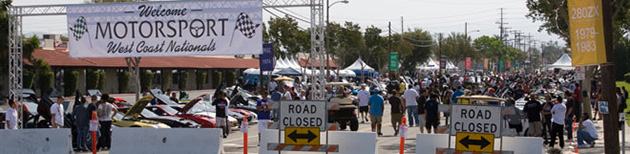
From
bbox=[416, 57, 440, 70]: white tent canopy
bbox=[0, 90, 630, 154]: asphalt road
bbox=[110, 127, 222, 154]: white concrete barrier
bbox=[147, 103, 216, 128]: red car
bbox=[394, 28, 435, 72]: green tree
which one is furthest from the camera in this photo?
bbox=[394, 28, 435, 72]: green tree

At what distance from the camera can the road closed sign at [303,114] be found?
13.6 meters

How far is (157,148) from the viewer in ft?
49.6

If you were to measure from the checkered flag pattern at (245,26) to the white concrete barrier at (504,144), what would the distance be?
8723mm

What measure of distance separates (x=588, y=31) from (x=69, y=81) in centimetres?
3991

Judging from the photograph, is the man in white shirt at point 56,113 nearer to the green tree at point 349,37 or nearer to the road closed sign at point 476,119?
the road closed sign at point 476,119

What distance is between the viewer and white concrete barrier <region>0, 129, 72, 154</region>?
14992 mm

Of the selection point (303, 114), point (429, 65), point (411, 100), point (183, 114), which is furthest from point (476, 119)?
point (429, 65)

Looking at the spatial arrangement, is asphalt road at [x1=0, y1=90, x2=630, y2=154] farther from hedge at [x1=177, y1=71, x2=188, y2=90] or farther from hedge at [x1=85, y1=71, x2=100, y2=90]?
hedge at [x1=177, y1=71, x2=188, y2=90]

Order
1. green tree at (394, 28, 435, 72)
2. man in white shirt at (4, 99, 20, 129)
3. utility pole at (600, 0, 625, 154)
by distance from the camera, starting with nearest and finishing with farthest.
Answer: utility pole at (600, 0, 625, 154) → man in white shirt at (4, 99, 20, 129) → green tree at (394, 28, 435, 72)

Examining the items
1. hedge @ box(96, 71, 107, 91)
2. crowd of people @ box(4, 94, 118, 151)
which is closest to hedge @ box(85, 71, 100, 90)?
hedge @ box(96, 71, 107, 91)

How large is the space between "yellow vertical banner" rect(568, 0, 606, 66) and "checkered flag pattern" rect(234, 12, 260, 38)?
1009 cm

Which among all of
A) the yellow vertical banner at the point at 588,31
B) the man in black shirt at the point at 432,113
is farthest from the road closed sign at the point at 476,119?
the man in black shirt at the point at 432,113

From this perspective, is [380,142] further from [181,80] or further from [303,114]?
[181,80]

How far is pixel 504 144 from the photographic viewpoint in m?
13.6
